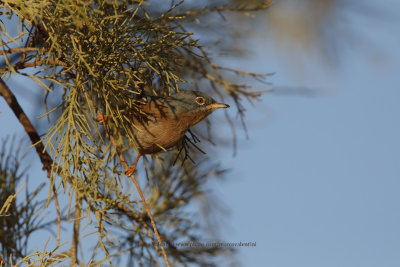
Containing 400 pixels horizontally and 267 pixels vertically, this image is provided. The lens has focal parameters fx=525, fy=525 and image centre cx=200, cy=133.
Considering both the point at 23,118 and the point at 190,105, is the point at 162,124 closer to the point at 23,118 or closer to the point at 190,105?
the point at 190,105

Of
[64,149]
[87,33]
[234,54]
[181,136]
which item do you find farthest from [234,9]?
[64,149]

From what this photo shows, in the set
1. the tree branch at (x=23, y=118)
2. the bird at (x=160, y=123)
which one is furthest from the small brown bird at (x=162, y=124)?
the tree branch at (x=23, y=118)

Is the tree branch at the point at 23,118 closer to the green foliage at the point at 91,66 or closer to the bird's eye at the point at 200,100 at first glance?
the green foliage at the point at 91,66

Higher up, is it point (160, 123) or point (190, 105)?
point (190, 105)

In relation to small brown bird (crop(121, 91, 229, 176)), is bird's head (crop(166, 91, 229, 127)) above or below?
above

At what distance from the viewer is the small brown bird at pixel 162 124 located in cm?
218

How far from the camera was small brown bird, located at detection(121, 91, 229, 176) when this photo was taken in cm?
218

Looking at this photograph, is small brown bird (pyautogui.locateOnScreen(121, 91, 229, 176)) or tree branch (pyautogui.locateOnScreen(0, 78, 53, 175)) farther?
tree branch (pyautogui.locateOnScreen(0, 78, 53, 175))

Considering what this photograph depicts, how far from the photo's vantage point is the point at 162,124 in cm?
219

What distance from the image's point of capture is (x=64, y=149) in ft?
6.47

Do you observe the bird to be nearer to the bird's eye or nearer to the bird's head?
the bird's head

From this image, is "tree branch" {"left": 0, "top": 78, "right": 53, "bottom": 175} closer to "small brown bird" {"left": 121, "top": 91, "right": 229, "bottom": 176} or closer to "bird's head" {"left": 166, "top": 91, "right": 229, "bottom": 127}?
"small brown bird" {"left": 121, "top": 91, "right": 229, "bottom": 176}

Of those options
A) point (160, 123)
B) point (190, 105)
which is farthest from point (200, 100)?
point (160, 123)

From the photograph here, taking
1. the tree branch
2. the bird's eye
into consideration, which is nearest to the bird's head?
the bird's eye
